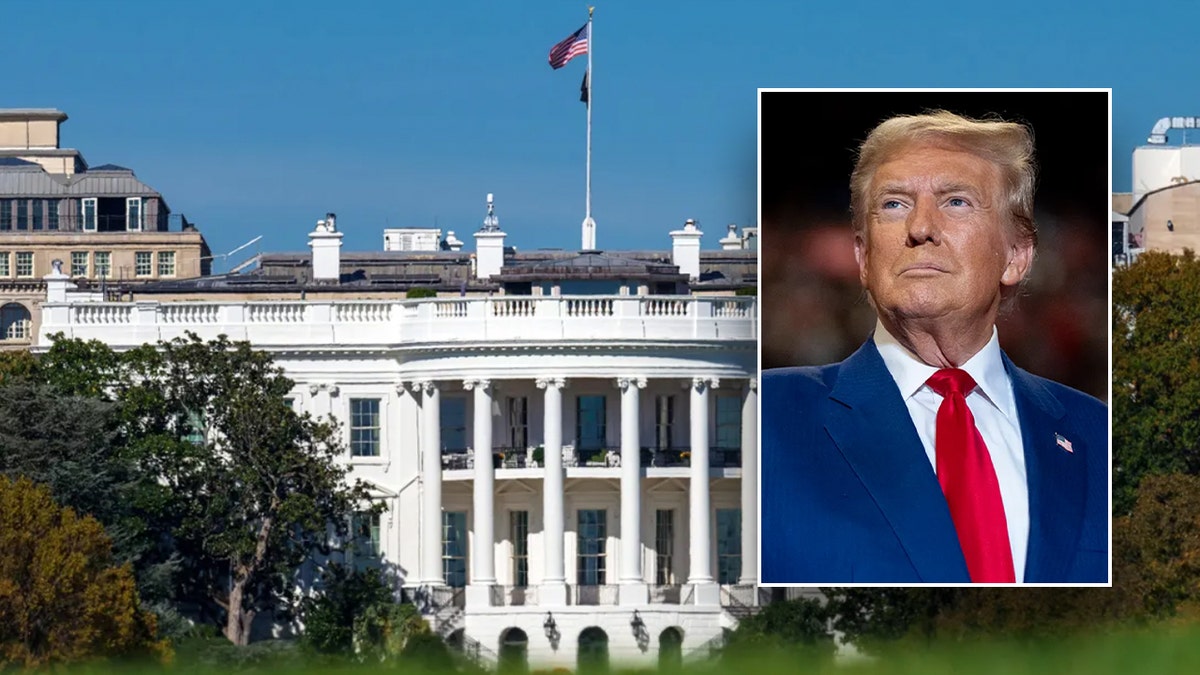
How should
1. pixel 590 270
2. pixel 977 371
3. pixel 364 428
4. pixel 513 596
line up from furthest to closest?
pixel 590 270
pixel 364 428
pixel 513 596
pixel 977 371

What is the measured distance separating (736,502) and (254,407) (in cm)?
1729

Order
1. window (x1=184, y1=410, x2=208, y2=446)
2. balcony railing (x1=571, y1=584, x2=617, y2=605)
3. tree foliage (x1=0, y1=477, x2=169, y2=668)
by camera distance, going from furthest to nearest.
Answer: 1. balcony railing (x1=571, y1=584, x2=617, y2=605)
2. window (x1=184, y1=410, x2=208, y2=446)
3. tree foliage (x1=0, y1=477, x2=169, y2=668)

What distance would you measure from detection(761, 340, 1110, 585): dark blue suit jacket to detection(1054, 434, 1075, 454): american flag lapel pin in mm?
46

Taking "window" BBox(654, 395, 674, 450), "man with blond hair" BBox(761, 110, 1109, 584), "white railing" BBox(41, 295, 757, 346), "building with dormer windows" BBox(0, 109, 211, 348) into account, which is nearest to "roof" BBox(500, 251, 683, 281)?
"white railing" BBox(41, 295, 757, 346)

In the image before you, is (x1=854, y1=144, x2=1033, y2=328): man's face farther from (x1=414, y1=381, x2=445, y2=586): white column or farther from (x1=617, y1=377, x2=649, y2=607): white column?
(x1=414, y1=381, x2=445, y2=586): white column

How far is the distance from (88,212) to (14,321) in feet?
21.1

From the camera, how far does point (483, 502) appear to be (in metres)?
114

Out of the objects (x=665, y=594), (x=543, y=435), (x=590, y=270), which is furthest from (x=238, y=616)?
(x=590, y=270)

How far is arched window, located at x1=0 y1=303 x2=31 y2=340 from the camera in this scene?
184 m

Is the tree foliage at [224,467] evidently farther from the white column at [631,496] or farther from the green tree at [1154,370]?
the green tree at [1154,370]

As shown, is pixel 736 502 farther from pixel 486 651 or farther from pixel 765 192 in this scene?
pixel 765 192

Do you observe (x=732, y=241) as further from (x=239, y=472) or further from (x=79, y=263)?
(x=239, y=472)

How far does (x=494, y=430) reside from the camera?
11700 cm

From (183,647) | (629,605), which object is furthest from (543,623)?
(183,647)
